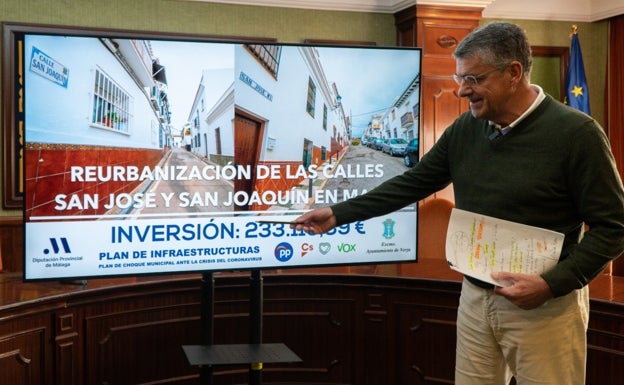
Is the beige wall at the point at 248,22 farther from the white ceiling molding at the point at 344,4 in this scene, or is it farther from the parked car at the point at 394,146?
the parked car at the point at 394,146

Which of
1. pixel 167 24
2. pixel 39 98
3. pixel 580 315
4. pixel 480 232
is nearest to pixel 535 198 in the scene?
pixel 480 232

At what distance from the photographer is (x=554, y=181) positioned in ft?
5.85

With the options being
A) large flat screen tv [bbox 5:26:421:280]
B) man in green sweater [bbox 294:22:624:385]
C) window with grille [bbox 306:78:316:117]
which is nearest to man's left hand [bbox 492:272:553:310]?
man in green sweater [bbox 294:22:624:385]

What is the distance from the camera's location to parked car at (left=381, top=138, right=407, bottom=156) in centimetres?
296

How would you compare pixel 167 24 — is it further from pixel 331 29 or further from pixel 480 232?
pixel 480 232

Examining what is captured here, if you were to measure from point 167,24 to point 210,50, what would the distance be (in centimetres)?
244

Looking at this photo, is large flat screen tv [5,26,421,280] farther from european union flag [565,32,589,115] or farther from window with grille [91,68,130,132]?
european union flag [565,32,589,115]

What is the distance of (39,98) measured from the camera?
2.47 metres

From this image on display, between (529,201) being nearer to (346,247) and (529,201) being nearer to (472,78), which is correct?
(472,78)

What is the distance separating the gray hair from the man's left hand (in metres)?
0.51

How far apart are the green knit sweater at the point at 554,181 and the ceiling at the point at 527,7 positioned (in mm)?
3612

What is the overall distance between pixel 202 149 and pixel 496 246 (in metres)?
1.21

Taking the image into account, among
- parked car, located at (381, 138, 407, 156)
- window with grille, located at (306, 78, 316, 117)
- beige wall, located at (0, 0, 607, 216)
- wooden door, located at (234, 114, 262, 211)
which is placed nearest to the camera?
wooden door, located at (234, 114, 262, 211)

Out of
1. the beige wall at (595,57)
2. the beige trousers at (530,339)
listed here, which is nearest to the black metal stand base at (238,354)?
the beige trousers at (530,339)
